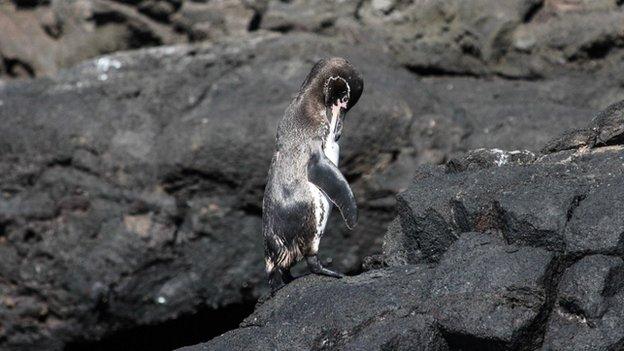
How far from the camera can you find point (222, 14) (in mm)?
10625

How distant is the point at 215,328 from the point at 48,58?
11.7 ft

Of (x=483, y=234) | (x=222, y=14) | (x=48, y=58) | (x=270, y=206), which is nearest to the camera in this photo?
(x=483, y=234)

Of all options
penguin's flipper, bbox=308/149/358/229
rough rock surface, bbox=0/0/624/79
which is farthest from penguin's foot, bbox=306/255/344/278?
rough rock surface, bbox=0/0/624/79

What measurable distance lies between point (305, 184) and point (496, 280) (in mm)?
1424

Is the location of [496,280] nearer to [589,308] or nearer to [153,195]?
[589,308]

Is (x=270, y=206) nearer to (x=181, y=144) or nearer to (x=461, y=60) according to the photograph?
(x=181, y=144)

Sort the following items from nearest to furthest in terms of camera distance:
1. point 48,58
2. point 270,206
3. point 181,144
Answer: point 270,206 → point 181,144 → point 48,58

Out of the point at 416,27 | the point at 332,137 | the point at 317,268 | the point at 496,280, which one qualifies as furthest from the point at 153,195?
the point at 496,280

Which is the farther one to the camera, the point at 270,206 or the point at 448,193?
the point at 270,206

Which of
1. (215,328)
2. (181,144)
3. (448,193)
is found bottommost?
(215,328)

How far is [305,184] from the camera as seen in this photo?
580 cm

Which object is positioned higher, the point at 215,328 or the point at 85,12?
the point at 85,12

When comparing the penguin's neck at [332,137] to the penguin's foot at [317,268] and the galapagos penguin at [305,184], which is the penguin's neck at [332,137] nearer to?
the galapagos penguin at [305,184]

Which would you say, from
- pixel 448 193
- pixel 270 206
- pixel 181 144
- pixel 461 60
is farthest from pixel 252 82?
pixel 448 193
